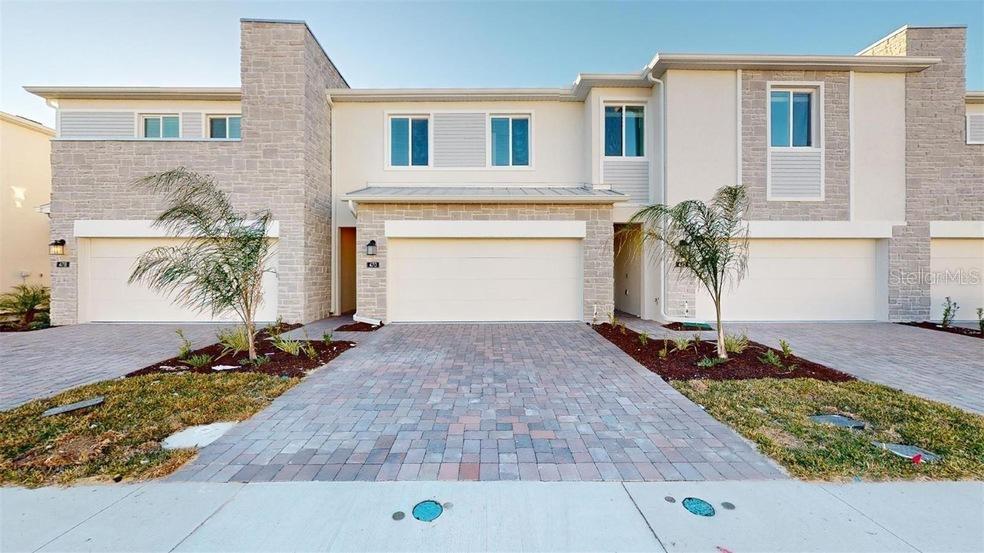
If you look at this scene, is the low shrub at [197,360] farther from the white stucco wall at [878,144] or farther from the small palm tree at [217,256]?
the white stucco wall at [878,144]

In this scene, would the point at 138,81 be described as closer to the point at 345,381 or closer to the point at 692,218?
the point at 345,381

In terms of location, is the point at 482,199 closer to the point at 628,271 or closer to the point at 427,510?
the point at 628,271

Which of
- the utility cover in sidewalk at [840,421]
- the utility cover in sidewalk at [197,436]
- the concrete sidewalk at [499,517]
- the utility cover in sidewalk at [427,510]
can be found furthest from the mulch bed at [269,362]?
the utility cover in sidewalk at [840,421]

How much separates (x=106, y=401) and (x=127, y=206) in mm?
7928

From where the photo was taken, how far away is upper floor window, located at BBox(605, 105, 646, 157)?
411 inches

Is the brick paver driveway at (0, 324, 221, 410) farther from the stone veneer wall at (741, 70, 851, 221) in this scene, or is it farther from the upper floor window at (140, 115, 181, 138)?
the stone veneer wall at (741, 70, 851, 221)

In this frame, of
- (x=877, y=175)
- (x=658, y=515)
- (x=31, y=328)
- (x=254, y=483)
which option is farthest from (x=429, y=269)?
(x=877, y=175)

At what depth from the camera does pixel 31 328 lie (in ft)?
30.0

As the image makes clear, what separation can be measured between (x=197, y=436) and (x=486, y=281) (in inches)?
276

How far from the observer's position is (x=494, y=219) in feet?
31.7

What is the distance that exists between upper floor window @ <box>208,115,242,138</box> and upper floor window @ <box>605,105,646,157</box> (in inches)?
423

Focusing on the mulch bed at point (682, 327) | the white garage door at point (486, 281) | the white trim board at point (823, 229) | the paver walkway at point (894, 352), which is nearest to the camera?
the paver walkway at point (894, 352)

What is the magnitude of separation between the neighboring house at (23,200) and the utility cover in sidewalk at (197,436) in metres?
13.4

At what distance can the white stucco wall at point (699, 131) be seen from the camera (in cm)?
955
